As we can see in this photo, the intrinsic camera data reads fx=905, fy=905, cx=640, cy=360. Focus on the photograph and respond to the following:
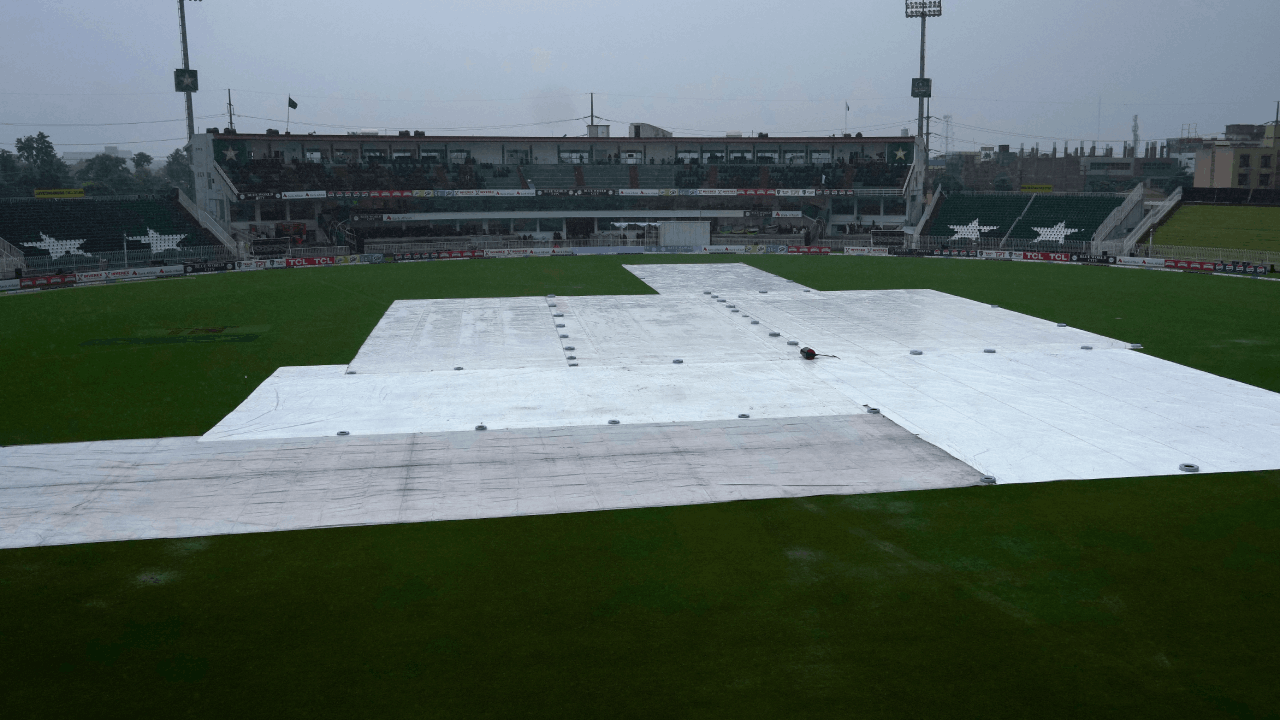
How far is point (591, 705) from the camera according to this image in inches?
315

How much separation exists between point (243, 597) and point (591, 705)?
183 inches

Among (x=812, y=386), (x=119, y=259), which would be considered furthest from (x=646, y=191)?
(x=812, y=386)

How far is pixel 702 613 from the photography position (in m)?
9.79

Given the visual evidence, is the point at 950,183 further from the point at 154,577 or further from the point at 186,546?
the point at 154,577

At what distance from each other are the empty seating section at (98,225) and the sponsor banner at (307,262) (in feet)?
19.4

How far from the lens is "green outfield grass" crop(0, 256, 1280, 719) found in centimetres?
815

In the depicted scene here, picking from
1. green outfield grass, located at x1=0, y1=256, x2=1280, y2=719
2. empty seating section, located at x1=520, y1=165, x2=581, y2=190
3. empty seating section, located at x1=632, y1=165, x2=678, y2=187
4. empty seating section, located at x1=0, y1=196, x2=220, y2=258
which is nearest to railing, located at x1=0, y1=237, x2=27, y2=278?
empty seating section, located at x1=0, y1=196, x2=220, y2=258

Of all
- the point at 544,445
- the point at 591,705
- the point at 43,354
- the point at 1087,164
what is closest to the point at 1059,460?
the point at 544,445

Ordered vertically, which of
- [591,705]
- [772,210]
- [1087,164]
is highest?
[1087,164]

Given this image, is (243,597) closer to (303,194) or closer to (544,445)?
(544,445)

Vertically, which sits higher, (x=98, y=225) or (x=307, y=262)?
(x=98, y=225)

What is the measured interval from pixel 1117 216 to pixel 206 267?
55572 mm

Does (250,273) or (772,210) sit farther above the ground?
(772,210)

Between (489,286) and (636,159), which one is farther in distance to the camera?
(636,159)
